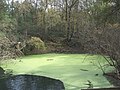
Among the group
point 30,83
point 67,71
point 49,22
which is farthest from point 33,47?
point 30,83

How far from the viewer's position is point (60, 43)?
28.8 metres

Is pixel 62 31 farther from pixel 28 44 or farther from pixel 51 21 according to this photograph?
pixel 28 44

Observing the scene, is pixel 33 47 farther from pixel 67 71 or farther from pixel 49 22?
pixel 67 71

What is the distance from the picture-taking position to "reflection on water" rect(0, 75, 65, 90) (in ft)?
40.6

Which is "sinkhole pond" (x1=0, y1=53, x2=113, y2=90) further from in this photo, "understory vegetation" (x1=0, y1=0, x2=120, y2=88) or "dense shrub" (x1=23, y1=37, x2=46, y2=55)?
"dense shrub" (x1=23, y1=37, x2=46, y2=55)

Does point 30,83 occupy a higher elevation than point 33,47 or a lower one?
higher

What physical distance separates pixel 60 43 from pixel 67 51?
9.75 ft

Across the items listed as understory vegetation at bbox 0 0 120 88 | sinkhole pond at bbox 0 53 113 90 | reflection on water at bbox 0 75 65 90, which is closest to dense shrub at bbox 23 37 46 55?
understory vegetation at bbox 0 0 120 88

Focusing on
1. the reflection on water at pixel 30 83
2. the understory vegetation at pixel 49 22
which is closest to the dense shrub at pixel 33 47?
the understory vegetation at pixel 49 22

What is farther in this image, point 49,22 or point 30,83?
point 49,22

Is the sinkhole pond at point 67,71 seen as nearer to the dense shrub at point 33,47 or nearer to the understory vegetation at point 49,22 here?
the understory vegetation at point 49,22

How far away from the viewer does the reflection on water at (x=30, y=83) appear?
12.4 meters

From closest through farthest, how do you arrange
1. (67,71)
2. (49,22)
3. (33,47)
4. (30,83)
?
1. (30,83)
2. (67,71)
3. (33,47)
4. (49,22)

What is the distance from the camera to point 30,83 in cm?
1336
